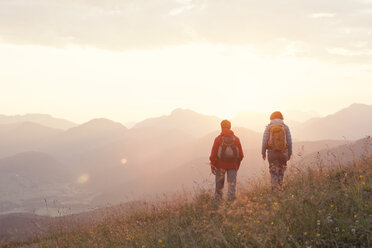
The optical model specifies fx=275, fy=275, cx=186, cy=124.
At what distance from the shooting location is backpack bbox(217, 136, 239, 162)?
7.31m

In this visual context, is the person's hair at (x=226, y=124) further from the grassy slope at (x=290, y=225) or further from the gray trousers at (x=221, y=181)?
the grassy slope at (x=290, y=225)

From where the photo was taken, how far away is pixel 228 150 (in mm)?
7344

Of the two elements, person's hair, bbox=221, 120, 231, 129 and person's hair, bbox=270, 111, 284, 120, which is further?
person's hair, bbox=221, 120, 231, 129

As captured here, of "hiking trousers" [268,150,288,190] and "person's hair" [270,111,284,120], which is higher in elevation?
"person's hair" [270,111,284,120]

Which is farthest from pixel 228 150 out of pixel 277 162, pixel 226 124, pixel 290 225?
pixel 290 225

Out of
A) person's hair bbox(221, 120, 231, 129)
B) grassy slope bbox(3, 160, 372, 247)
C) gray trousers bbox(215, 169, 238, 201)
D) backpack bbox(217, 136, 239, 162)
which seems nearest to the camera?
grassy slope bbox(3, 160, 372, 247)

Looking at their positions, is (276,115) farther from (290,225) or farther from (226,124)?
(290,225)

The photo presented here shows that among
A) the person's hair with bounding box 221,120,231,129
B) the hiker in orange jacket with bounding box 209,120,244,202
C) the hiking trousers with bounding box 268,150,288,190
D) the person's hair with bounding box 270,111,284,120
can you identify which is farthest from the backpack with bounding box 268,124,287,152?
the person's hair with bounding box 221,120,231,129

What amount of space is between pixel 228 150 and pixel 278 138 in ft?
4.31

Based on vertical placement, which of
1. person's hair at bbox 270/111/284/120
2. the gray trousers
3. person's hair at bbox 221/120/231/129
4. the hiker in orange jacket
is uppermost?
person's hair at bbox 270/111/284/120

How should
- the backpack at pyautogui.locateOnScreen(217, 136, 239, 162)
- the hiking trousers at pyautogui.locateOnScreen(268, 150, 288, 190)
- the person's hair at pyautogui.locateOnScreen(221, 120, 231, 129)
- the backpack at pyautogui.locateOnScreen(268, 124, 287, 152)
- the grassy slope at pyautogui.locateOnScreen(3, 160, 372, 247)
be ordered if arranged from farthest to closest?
the person's hair at pyautogui.locateOnScreen(221, 120, 231, 129)
the backpack at pyautogui.locateOnScreen(217, 136, 239, 162)
the backpack at pyautogui.locateOnScreen(268, 124, 287, 152)
the hiking trousers at pyautogui.locateOnScreen(268, 150, 288, 190)
the grassy slope at pyautogui.locateOnScreen(3, 160, 372, 247)

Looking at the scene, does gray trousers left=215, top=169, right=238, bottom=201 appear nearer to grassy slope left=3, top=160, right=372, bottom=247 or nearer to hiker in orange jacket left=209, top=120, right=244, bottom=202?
hiker in orange jacket left=209, top=120, right=244, bottom=202

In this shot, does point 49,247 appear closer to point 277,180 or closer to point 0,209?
point 277,180

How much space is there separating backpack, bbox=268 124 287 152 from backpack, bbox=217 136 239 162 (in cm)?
95
